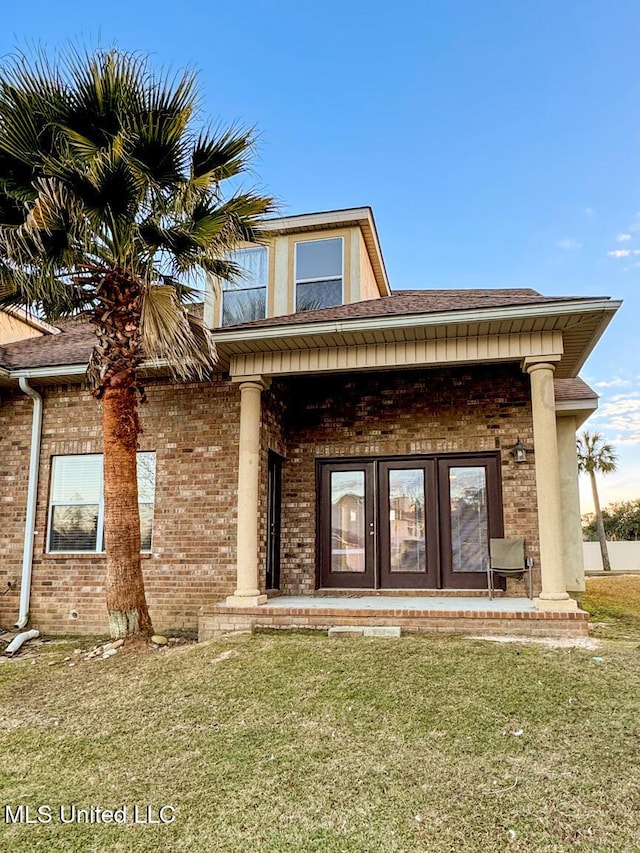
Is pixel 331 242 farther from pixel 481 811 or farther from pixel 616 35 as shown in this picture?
pixel 481 811

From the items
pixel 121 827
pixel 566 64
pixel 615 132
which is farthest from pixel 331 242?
pixel 121 827

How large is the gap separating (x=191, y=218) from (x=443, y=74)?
28.0 ft

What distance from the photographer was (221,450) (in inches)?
329

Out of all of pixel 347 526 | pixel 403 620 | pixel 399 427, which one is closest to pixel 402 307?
pixel 399 427

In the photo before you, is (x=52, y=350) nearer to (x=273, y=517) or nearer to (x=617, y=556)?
(x=273, y=517)

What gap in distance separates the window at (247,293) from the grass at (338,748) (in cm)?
521

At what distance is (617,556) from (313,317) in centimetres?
2239

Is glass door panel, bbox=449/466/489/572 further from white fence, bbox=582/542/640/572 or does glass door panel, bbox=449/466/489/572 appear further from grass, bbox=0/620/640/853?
white fence, bbox=582/542/640/572

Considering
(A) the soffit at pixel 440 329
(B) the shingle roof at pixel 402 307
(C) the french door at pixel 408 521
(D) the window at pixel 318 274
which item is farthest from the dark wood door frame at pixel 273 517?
(D) the window at pixel 318 274

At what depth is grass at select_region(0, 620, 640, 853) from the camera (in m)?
3.06

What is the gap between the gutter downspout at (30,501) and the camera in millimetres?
8500

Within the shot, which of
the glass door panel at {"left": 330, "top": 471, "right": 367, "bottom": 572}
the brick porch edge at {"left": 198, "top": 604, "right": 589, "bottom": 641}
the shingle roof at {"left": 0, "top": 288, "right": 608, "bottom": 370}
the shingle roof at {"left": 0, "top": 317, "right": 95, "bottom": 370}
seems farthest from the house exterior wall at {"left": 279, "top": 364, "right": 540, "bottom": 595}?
the shingle roof at {"left": 0, "top": 317, "right": 95, "bottom": 370}

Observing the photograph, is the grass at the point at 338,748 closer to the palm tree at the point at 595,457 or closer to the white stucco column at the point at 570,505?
the white stucco column at the point at 570,505

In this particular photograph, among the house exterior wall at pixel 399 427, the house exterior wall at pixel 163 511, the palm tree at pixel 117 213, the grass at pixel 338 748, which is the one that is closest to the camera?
the grass at pixel 338 748
